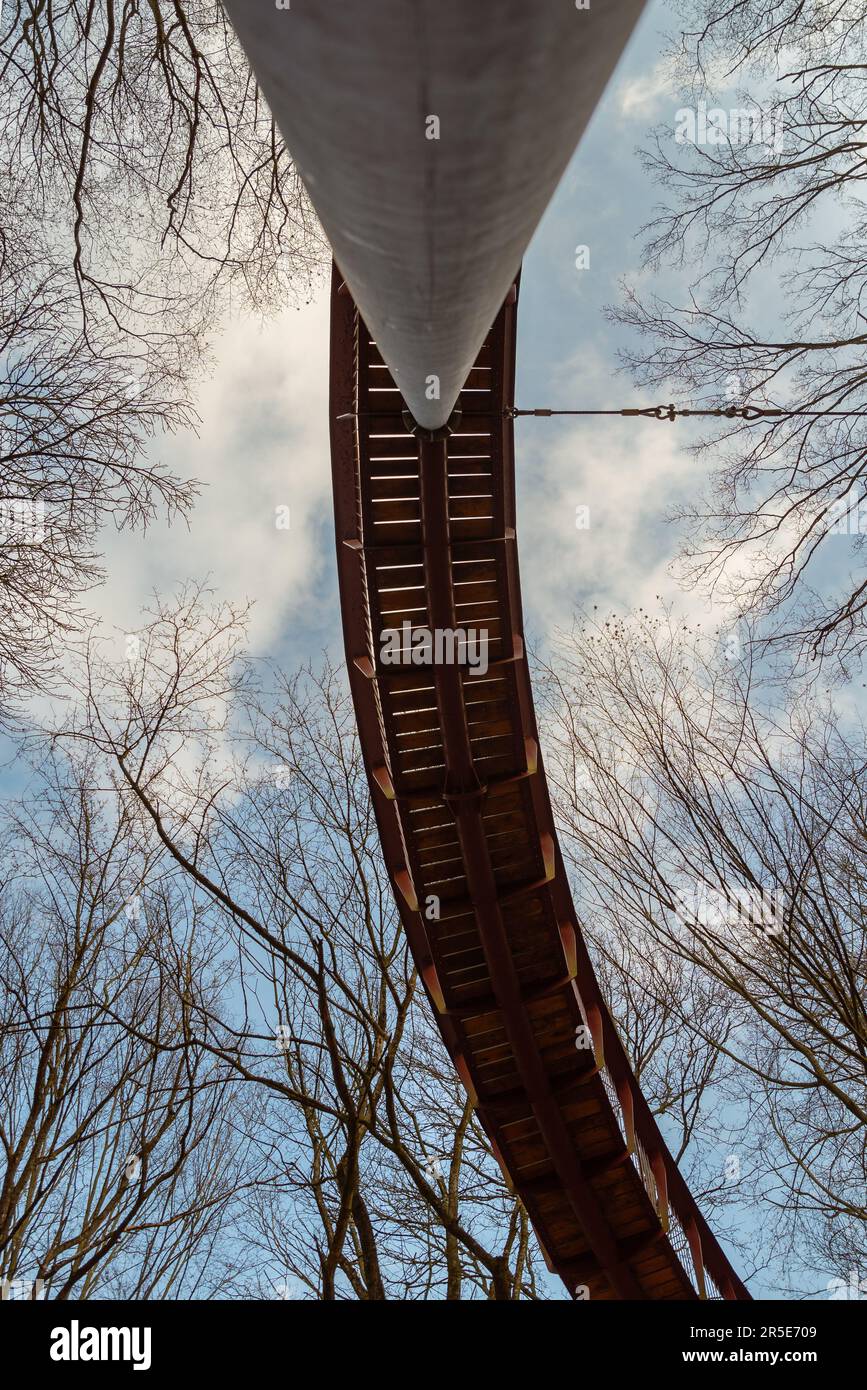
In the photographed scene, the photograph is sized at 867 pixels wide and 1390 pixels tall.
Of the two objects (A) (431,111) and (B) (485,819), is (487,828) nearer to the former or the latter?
(B) (485,819)

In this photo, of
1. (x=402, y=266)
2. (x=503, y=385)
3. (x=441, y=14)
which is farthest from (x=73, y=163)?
(x=441, y=14)

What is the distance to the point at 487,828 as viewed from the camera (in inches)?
380

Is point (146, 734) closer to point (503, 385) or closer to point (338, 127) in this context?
point (503, 385)

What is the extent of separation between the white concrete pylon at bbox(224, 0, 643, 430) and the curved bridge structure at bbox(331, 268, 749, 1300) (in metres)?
5.91

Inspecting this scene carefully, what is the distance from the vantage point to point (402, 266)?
153 centimetres

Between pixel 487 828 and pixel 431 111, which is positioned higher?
pixel 487 828

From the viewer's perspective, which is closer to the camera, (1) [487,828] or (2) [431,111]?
(2) [431,111]

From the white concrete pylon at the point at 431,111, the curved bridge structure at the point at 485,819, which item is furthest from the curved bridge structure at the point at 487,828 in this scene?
the white concrete pylon at the point at 431,111

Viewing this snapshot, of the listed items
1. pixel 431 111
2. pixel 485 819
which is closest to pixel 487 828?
pixel 485 819

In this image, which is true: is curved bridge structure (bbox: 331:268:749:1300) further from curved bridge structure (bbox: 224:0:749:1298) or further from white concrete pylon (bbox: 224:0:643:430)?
white concrete pylon (bbox: 224:0:643:430)

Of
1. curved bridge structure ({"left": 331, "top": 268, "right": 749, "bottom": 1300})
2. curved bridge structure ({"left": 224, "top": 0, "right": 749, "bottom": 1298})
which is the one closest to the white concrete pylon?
curved bridge structure ({"left": 224, "top": 0, "right": 749, "bottom": 1298})

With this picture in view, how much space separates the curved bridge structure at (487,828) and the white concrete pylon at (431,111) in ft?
19.4

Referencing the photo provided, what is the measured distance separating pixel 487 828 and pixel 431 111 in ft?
Answer: 29.0

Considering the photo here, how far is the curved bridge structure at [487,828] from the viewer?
827 cm
